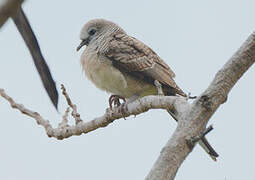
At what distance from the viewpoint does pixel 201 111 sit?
2.21 meters

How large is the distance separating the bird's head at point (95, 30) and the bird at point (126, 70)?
346mm

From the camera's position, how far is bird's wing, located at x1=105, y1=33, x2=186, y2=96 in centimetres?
485

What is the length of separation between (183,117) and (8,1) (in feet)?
5.07

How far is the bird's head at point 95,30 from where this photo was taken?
560 centimetres

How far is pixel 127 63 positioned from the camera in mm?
4867

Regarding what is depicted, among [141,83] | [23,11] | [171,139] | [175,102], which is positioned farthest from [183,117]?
[141,83]

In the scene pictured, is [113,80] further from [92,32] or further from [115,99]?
[92,32]

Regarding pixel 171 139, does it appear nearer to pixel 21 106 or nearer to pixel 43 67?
pixel 43 67

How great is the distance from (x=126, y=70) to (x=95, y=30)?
1.15 metres

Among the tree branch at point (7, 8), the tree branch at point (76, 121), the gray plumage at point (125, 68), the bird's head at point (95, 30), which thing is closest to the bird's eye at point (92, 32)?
the bird's head at point (95, 30)

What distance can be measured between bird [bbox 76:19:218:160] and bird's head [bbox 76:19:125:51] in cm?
35

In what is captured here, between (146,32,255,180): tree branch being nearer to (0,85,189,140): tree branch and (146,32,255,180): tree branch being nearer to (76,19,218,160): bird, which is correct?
(0,85,189,140): tree branch

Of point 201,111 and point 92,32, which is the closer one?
point 201,111

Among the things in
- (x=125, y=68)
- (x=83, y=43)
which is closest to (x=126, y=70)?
(x=125, y=68)
